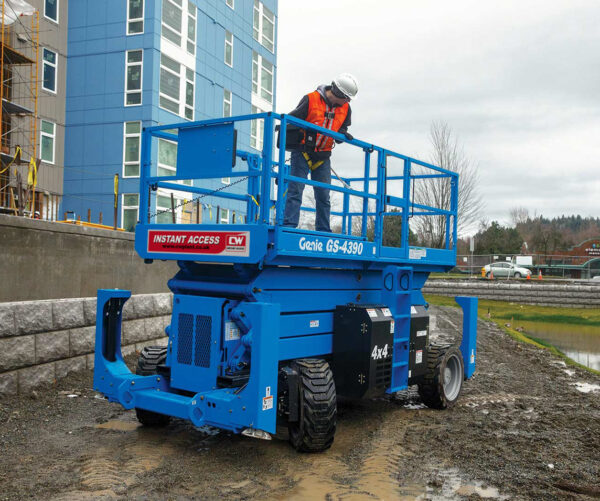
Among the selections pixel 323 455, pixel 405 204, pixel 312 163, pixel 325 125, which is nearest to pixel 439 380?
pixel 405 204

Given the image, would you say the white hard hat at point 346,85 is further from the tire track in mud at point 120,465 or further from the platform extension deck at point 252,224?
the tire track in mud at point 120,465

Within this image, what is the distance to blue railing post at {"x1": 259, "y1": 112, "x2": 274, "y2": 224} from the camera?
5.12 m

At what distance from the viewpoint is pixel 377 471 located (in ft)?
16.6

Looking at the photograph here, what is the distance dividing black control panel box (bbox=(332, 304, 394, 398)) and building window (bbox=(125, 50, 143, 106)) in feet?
56.7

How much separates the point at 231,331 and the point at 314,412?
1031 mm

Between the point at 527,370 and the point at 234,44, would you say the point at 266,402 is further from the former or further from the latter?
the point at 234,44

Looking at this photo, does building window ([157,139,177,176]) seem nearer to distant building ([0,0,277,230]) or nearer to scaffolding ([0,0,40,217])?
distant building ([0,0,277,230])

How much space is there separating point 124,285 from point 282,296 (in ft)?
14.1

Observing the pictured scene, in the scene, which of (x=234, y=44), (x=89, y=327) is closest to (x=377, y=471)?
(x=89, y=327)

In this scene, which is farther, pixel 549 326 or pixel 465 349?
pixel 549 326

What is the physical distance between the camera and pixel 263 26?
2914cm

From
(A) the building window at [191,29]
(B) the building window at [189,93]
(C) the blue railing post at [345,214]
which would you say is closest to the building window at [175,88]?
(B) the building window at [189,93]

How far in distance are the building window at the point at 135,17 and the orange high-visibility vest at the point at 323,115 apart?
662 inches

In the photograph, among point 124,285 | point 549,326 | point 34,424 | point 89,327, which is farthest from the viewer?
point 549,326
